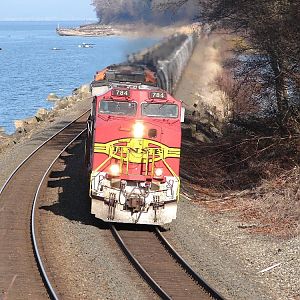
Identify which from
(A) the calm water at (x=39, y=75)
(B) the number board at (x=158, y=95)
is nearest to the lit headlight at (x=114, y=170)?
(B) the number board at (x=158, y=95)

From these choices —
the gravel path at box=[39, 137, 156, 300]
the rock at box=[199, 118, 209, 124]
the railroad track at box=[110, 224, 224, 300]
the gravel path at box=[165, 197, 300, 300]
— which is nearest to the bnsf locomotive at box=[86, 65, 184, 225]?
the railroad track at box=[110, 224, 224, 300]

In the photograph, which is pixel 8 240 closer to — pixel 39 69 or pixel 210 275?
pixel 210 275

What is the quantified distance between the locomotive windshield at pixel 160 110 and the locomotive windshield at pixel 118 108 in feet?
0.98

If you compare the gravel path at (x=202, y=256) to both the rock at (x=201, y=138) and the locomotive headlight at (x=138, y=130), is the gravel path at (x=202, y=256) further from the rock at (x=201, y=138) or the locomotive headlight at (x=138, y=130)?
the rock at (x=201, y=138)

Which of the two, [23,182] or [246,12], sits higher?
[246,12]

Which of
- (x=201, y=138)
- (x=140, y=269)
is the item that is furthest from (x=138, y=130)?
(x=201, y=138)

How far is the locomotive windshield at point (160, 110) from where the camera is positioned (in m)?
16.1

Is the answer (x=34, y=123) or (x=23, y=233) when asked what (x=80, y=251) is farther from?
(x=34, y=123)

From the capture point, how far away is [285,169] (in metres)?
19.9

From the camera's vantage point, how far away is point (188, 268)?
13359 mm

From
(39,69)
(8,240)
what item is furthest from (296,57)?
(39,69)

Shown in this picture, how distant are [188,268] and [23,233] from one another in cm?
454

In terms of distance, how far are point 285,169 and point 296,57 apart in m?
3.45

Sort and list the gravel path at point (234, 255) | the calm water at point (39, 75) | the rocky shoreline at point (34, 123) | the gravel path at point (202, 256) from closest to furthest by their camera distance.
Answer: the gravel path at point (202, 256) → the gravel path at point (234, 255) → the rocky shoreline at point (34, 123) → the calm water at point (39, 75)
